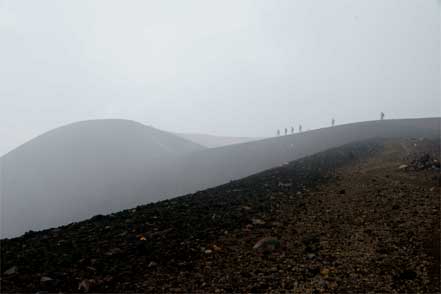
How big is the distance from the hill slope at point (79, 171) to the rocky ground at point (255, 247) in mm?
29287

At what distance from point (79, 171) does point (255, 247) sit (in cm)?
6050

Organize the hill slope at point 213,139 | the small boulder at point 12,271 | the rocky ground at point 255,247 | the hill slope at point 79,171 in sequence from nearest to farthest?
the rocky ground at point 255,247
the small boulder at point 12,271
the hill slope at point 79,171
the hill slope at point 213,139

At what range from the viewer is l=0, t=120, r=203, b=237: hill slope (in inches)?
1544

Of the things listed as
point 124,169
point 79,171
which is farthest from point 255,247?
point 79,171

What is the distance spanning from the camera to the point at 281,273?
16.3ft

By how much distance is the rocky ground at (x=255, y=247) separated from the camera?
15.5 ft

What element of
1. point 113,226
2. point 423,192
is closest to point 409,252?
point 423,192

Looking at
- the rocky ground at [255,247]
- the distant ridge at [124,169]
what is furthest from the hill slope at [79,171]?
the rocky ground at [255,247]

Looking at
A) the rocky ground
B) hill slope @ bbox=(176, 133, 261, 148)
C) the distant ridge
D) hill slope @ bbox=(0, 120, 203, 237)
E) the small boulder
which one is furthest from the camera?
hill slope @ bbox=(176, 133, 261, 148)

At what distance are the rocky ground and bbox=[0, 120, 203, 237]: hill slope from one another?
96.1ft

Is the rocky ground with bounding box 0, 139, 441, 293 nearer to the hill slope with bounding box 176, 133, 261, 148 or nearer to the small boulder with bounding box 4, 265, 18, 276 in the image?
the small boulder with bounding box 4, 265, 18, 276

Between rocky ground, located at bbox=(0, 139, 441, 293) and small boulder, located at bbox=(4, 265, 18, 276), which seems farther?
small boulder, located at bbox=(4, 265, 18, 276)

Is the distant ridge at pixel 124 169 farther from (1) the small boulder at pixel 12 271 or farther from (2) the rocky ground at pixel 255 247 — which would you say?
(1) the small boulder at pixel 12 271

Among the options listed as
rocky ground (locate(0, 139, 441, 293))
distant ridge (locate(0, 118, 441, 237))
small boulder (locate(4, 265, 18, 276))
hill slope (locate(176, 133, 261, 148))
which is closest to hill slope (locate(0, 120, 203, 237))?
distant ridge (locate(0, 118, 441, 237))
